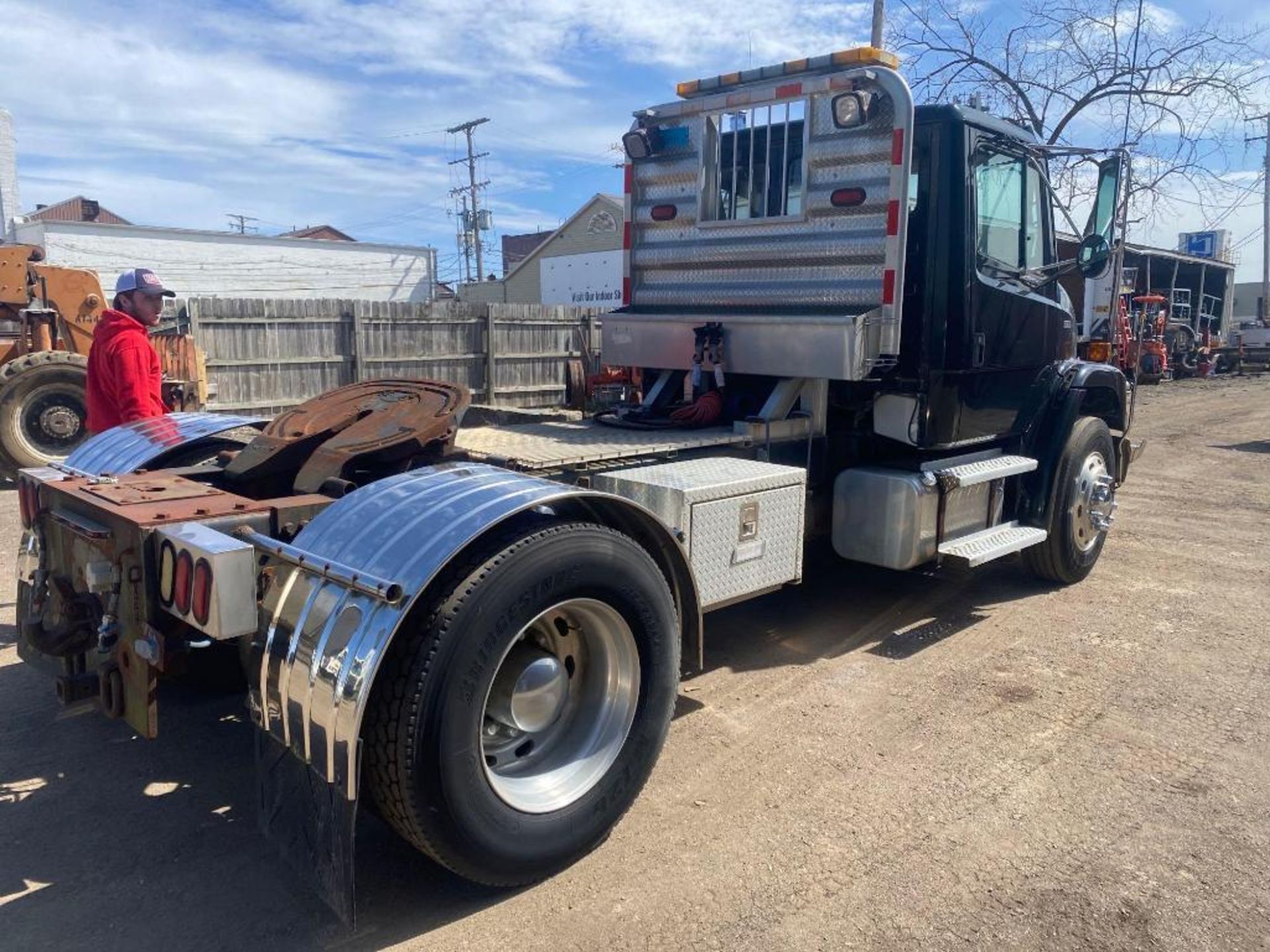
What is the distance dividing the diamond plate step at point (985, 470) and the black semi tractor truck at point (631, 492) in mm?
30

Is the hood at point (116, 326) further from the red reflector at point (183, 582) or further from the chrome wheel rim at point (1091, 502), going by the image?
the chrome wheel rim at point (1091, 502)

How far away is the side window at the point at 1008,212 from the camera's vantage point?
5434mm

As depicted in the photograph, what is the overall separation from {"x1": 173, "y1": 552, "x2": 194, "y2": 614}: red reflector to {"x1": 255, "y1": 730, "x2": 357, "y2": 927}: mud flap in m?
0.44

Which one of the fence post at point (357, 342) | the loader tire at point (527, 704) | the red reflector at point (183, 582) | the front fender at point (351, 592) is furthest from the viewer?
the fence post at point (357, 342)

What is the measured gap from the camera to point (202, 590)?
2.72m

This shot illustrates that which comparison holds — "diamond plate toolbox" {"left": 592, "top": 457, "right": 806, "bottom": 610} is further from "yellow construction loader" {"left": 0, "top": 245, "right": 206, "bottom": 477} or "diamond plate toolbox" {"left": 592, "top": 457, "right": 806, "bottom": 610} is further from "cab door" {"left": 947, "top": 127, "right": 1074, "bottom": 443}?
"yellow construction loader" {"left": 0, "top": 245, "right": 206, "bottom": 477}

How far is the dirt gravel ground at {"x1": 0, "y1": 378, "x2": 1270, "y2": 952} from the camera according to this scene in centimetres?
282

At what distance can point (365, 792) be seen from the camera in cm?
278

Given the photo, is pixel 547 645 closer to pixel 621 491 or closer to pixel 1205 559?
pixel 621 491

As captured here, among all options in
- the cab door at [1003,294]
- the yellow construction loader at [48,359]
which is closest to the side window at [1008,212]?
the cab door at [1003,294]

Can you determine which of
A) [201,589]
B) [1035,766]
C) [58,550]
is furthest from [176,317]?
[1035,766]

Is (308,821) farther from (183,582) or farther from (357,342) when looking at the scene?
(357,342)

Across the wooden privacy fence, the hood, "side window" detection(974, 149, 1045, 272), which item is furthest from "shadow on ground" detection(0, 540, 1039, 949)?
the wooden privacy fence

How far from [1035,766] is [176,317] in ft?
42.5
